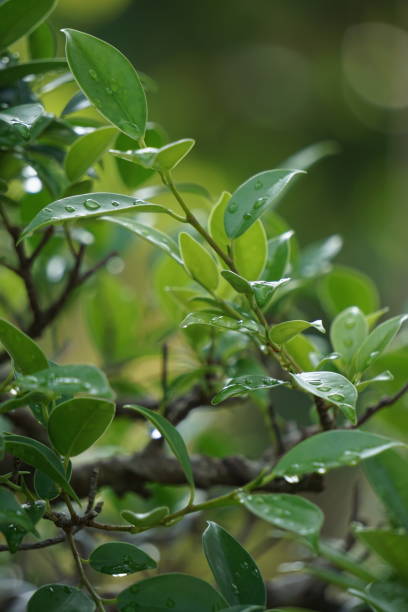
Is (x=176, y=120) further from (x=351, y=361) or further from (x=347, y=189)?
(x=351, y=361)

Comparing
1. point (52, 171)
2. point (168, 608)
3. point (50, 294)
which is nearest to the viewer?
point (168, 608)

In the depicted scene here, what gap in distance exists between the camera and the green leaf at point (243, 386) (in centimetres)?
36

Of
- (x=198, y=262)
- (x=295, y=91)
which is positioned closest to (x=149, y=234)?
(x=198, y=262)

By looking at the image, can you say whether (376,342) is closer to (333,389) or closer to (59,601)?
(333,389)

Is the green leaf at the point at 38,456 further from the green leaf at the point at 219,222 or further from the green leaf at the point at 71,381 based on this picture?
the green leaf at the point at 219,222

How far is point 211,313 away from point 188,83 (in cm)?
278

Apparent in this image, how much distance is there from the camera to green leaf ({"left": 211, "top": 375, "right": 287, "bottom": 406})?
36cm

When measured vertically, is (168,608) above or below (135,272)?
above

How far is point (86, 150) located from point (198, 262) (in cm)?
11

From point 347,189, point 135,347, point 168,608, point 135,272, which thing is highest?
point 168,608

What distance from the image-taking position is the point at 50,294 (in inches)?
28.1

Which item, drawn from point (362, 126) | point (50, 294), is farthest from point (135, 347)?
point (362, 126)

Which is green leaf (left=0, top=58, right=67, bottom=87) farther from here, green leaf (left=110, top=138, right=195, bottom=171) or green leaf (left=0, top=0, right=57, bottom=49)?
green leaf (left=110, top=138, right=195, bottom=171)

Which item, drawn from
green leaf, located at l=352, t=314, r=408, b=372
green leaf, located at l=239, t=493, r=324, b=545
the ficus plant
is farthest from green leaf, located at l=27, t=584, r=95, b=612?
green leaf, located at l=352, t=314, r=408, b=372
